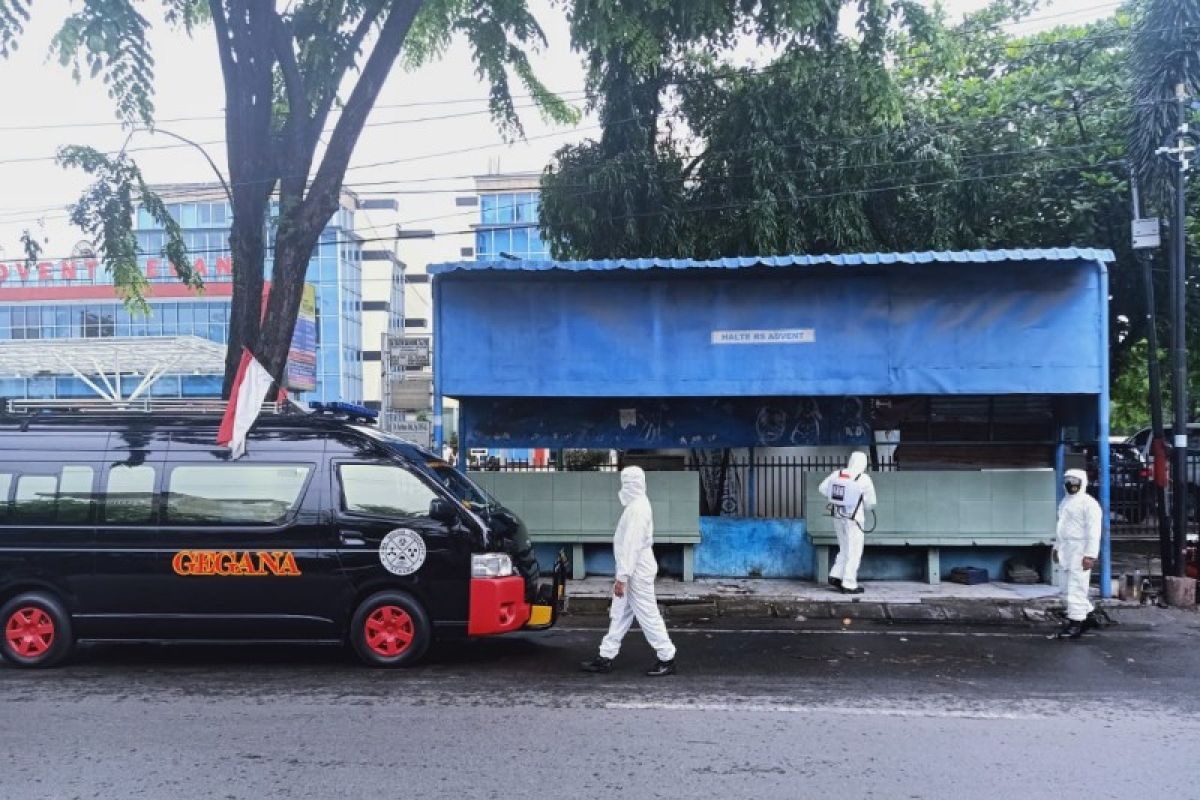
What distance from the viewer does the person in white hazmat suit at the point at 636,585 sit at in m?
7.31

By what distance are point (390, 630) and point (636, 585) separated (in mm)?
2108

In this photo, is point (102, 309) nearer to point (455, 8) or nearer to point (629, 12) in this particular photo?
point (455, 8)

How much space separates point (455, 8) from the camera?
1320cm

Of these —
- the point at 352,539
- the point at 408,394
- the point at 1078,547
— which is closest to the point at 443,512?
the point at 352,539

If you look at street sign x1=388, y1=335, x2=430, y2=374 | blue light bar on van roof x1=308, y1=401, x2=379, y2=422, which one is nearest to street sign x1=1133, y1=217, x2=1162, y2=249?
blue light bar on van roof x1=308, y1=401, x2=379, y2=422

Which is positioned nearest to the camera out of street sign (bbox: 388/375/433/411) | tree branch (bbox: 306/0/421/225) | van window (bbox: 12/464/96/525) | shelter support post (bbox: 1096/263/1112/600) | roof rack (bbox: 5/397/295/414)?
van window (bbox: 12/464/96/525)

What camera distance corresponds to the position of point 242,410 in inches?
310

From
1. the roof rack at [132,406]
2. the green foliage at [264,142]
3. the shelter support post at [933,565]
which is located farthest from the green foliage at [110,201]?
the shelter support post at [933,565]

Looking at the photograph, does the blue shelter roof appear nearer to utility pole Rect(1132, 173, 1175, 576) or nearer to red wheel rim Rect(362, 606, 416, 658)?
utility pole Rect(1132, 173, 1175, 576)

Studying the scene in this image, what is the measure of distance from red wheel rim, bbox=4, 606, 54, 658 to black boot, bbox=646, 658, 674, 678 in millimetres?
5022

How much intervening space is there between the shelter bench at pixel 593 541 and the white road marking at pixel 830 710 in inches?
206

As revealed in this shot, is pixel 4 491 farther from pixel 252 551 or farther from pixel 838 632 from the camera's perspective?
pixel 838 632

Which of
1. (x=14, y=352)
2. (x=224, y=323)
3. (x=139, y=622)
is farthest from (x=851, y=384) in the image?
(x=224, y=323)

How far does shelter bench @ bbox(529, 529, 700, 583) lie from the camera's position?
11.7m
